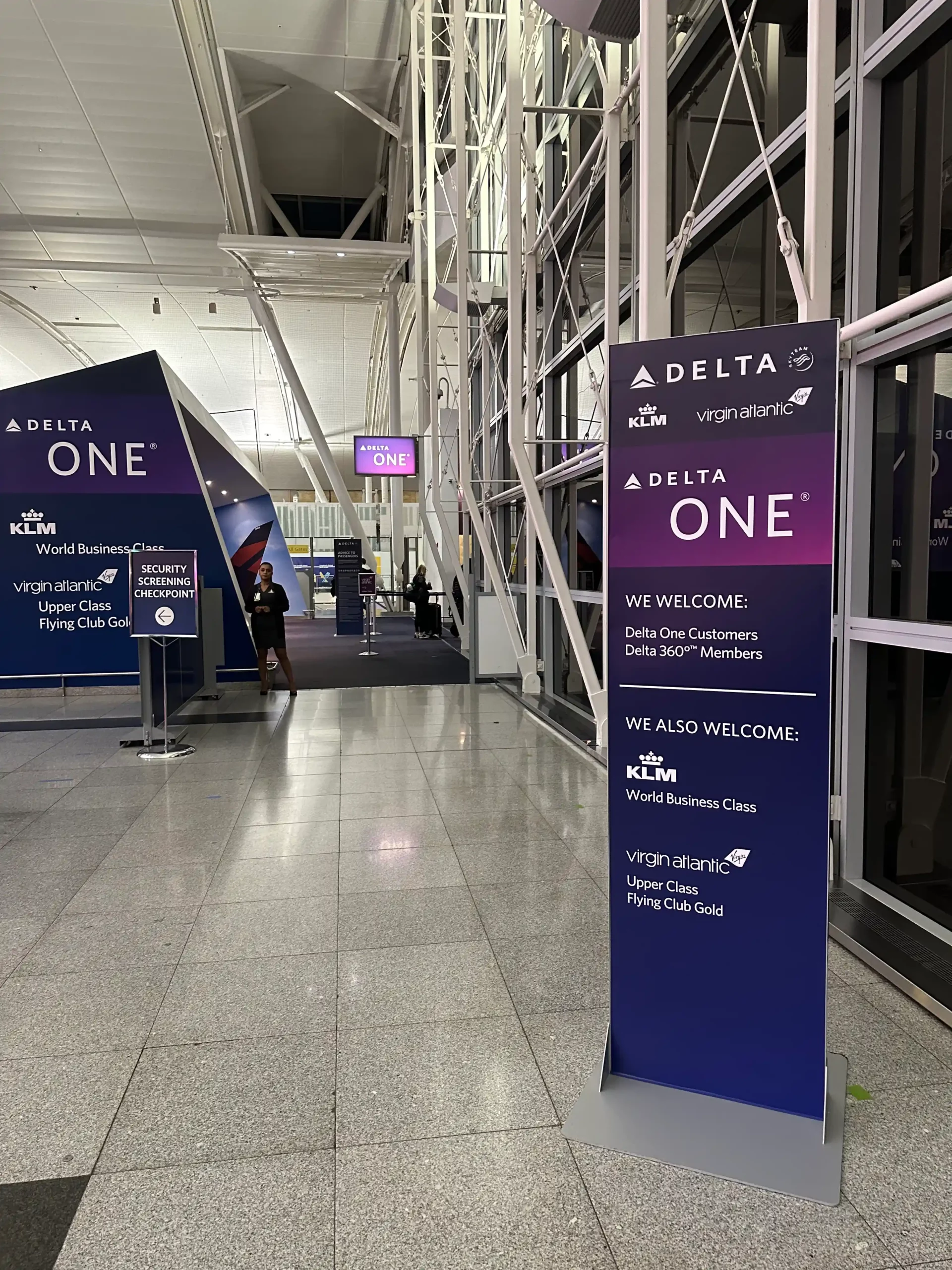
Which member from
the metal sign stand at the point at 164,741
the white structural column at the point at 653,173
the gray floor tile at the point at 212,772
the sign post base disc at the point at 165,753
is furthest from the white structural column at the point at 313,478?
the white structural column at the point at 653,173

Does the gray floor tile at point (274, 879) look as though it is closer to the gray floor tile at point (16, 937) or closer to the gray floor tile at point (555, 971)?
the gray floor tile at point (16, 937)

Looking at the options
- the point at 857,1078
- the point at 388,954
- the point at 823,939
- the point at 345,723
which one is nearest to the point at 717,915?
the point at 823,939

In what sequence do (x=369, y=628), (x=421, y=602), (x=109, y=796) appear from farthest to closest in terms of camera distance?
(x=421, y=602), (x=369, y=628), (x=109, y=796)

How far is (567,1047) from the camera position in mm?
2781

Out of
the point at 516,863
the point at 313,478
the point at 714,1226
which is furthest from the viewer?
the point at 313,478

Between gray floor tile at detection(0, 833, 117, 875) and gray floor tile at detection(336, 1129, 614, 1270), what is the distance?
2908mm

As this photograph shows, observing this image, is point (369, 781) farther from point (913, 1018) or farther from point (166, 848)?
point (913, 1018)

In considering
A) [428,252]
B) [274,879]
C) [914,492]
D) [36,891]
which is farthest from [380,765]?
[428,252]

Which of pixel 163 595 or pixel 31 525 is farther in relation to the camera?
pixel 31 525

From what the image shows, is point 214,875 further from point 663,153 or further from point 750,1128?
point 663,153

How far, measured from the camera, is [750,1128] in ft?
7.57

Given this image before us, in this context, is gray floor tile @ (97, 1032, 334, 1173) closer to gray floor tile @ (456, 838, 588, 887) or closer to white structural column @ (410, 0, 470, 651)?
gray floor tile @ (456, 838, 588, 887)

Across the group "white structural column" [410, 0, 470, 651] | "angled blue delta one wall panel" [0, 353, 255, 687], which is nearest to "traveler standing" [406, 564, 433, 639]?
"white structural column" [410, 0, 470, 651]

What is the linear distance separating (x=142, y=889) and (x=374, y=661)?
32.3 feet
